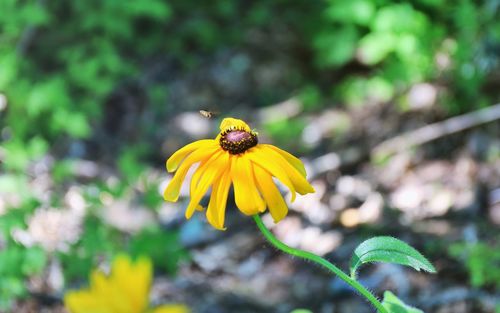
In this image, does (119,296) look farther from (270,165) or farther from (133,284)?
(270,165)

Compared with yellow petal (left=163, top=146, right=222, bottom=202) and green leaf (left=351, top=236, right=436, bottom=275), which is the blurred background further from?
yellow petal (left=163, top=146, right=222, bottom=202)

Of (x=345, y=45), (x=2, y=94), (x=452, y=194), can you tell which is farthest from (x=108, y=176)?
(x=452, y=194)

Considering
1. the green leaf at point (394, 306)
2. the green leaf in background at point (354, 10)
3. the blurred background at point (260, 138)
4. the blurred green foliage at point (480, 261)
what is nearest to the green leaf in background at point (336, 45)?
the blurred background at point (260, 138)

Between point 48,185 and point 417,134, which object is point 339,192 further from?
point 48,185

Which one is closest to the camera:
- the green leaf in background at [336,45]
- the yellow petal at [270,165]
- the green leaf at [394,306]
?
the yellow petal at [270,165]

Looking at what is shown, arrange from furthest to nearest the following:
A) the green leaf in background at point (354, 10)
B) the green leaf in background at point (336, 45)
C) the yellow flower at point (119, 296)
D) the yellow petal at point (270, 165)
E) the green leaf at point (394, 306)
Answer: the green leaf in background at point (336, 45) → the green leaf in background at point (354, 10) → the green leaf at point (394, 306) → the yellow petal at point (270, 165) → the yellow flower at point (119, 296)

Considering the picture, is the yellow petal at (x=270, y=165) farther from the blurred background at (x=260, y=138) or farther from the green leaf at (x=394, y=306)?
the blurred background at (x=260, y=138)

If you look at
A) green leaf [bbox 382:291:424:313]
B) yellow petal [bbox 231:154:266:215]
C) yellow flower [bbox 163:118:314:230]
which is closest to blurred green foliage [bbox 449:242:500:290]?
green leaf [bbox 382:291:424:313]
